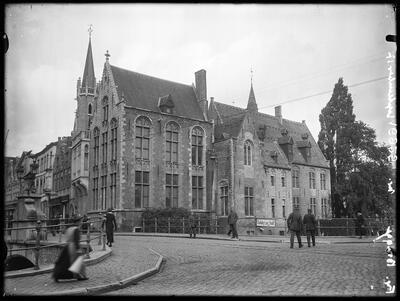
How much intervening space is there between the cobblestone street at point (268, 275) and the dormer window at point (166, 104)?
936 inches

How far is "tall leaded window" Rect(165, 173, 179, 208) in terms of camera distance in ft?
120

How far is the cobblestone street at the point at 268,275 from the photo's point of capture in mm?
8320

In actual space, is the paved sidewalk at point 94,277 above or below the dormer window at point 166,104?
below

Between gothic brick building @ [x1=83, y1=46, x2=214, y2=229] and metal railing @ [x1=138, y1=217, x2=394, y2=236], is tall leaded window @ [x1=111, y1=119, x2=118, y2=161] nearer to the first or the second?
gothic brick building @ [x1=83, y1=46, x2=214, y2=229]

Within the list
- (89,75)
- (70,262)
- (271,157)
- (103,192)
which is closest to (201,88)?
(271,157)

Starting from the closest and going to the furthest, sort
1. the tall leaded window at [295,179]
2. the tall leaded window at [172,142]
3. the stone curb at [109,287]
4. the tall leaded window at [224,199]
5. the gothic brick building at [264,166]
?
the stone curb at [109,287] → the tall leaded window at [172,142] → the tall leaded window at [224,199] → the gothic brick building at [264,166] → the tall leaded window at [295,179]

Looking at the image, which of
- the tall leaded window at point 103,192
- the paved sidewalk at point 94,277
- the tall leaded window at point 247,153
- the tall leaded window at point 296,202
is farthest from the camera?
the tall leaded window at point 296,202

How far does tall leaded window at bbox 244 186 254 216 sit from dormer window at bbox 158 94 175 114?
9.47 m

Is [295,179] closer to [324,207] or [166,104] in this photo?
[324,207]

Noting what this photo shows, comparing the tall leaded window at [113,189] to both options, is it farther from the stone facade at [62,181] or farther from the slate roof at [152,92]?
the stone facade at [62,181]

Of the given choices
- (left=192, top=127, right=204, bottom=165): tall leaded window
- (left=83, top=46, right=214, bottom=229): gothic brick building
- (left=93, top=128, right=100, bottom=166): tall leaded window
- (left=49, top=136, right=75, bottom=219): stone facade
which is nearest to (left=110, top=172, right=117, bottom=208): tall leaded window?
(left=83, top=46, right=214, bottom=229): gothic brick building

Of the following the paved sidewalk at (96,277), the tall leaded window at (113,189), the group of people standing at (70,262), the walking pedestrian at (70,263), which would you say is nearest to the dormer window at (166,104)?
the tall leaded window at (113,189)

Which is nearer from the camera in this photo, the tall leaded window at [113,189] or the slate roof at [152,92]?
the tall leaded window at [113,189]

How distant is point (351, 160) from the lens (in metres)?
46.8
